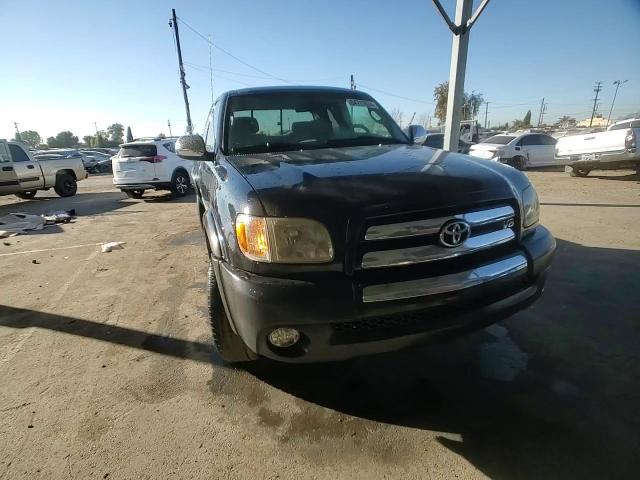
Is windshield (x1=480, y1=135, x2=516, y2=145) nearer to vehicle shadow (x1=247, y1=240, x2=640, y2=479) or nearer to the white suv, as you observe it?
the white suv

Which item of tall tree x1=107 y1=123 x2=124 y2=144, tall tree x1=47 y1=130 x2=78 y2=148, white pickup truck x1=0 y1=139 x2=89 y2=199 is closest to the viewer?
white pickup truck x1=0 y1=139 x2=89 y2=199

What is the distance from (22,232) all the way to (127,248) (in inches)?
123

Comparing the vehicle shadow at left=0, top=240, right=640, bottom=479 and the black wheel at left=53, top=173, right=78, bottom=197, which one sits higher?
the vehicle shadow at left=0, top=240, right=640, bottom=479

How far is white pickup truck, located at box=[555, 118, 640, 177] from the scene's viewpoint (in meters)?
9.40

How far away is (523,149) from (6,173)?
16893 millimetres

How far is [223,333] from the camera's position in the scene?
2.21m

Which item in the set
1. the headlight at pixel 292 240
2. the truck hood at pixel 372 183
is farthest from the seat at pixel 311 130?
the headlight at pixel 292 240

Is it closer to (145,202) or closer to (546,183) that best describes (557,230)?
(546,183)

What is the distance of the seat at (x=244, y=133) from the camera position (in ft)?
9.11

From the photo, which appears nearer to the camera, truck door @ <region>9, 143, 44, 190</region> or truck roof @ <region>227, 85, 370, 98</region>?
truck roof @ <region>227, 85, 370, 98</region>

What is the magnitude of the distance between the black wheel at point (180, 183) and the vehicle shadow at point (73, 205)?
4.34 ft

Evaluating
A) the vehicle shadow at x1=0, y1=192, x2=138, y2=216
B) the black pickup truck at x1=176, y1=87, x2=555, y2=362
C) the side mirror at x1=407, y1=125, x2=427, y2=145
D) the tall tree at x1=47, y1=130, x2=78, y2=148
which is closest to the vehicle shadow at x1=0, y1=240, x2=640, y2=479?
the black pickup truck at x1=176, y1=87, x2=555, y2=362

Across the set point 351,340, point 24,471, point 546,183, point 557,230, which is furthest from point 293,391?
point 546,183

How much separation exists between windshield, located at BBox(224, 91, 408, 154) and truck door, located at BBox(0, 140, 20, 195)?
10.8 m
